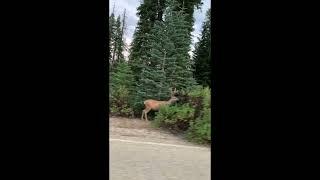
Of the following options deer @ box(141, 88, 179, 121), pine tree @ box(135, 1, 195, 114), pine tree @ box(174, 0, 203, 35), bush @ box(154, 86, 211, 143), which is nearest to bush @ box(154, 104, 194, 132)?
bush @ box(154, 86, 211, 143)

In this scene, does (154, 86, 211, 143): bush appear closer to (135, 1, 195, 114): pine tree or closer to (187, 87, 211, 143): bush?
(187, 87, 211, 143): bush

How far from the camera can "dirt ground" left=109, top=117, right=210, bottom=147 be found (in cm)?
820

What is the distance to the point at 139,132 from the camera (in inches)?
344

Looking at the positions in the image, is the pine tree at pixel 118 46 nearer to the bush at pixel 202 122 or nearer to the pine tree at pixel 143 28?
the pine tree at pixel 143 28

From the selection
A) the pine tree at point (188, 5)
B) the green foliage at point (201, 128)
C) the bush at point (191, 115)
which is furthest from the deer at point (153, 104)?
the pine tree at point (188, 5)

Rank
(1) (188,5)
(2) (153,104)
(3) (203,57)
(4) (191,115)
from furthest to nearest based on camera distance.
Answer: (1) (188,5), (3) (203,57), (2) (153,104), (4) (191,115)

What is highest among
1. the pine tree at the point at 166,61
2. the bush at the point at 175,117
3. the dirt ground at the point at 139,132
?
the pine tree at the point at 166,61

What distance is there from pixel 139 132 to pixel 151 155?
1.93 metres

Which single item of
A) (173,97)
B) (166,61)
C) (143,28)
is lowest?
(173,97)

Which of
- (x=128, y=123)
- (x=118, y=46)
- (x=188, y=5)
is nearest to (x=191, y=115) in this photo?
(x=128, y=123)

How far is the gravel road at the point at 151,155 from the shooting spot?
5480 millimetres

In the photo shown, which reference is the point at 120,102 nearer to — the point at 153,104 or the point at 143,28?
the point at 153,104
